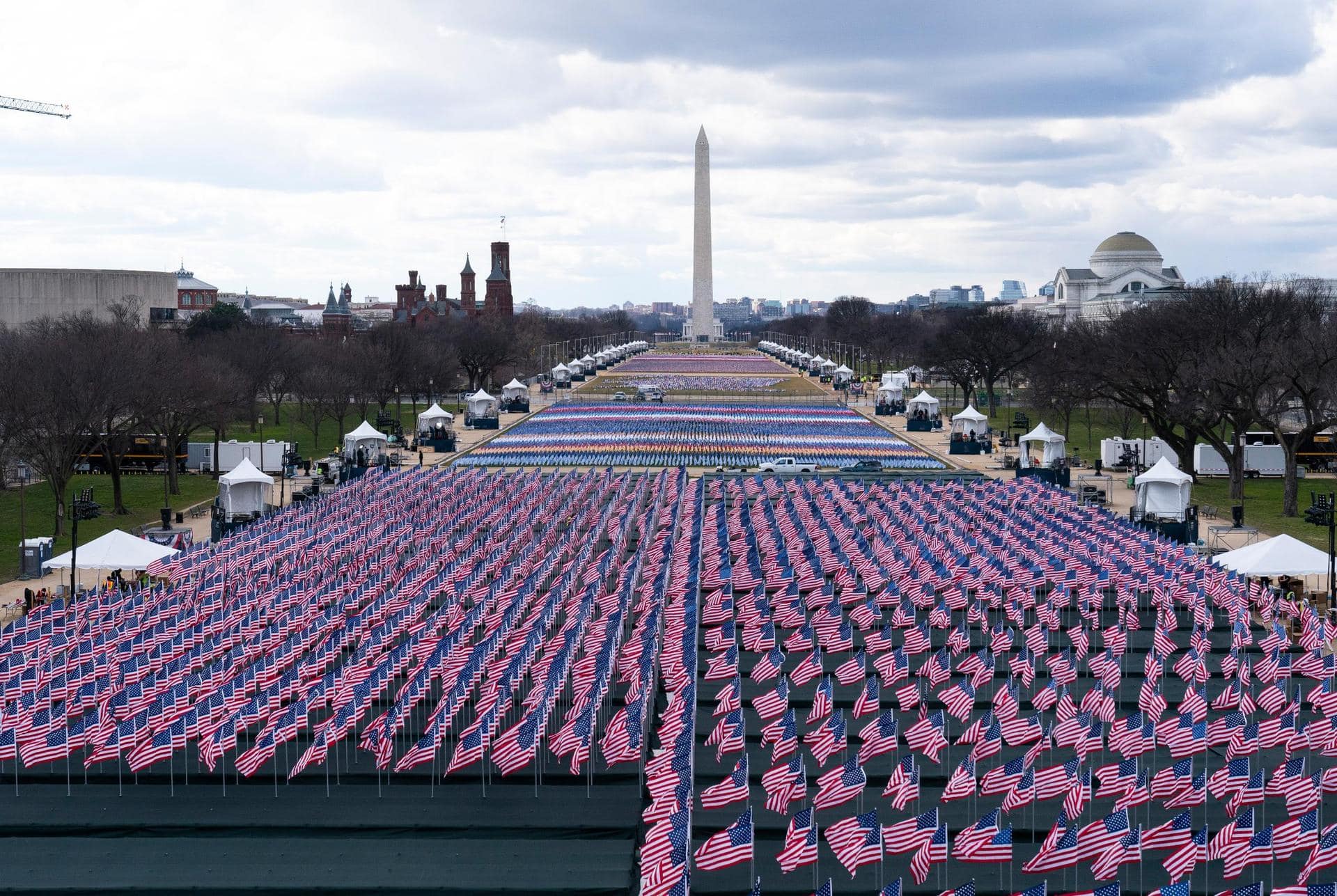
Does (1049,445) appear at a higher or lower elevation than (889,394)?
lower

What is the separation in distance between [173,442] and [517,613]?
33.0m

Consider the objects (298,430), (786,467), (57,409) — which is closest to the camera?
(57,409)

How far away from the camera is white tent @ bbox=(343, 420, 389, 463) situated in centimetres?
6962

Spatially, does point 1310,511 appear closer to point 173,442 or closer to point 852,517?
point 852,517

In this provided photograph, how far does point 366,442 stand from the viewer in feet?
231

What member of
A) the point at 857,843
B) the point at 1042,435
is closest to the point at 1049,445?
the point at 1042,435

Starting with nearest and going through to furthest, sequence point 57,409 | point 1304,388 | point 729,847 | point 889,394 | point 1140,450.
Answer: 1. point 729,847
2. point 57,409
3. point 1304,388
4. point 1140,450
5. point 889,394

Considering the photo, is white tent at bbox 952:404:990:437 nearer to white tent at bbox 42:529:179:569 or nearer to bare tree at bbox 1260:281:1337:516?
bare tree at bbox 1260:281:1337:516

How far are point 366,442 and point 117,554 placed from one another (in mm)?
31387

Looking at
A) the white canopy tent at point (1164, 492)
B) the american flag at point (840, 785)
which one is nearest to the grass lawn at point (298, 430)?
the white canopy tent at point (1164, 492)

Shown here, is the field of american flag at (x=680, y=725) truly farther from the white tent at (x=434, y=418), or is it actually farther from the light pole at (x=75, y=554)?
the white tent at (x=434, y=418)

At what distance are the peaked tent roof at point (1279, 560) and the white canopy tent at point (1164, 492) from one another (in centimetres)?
1263

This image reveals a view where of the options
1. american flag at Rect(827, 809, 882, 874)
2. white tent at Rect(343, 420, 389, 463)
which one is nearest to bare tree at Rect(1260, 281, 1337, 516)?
white tent at Rect(343, 420, 389, 463)

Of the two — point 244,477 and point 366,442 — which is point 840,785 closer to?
point 244,477
